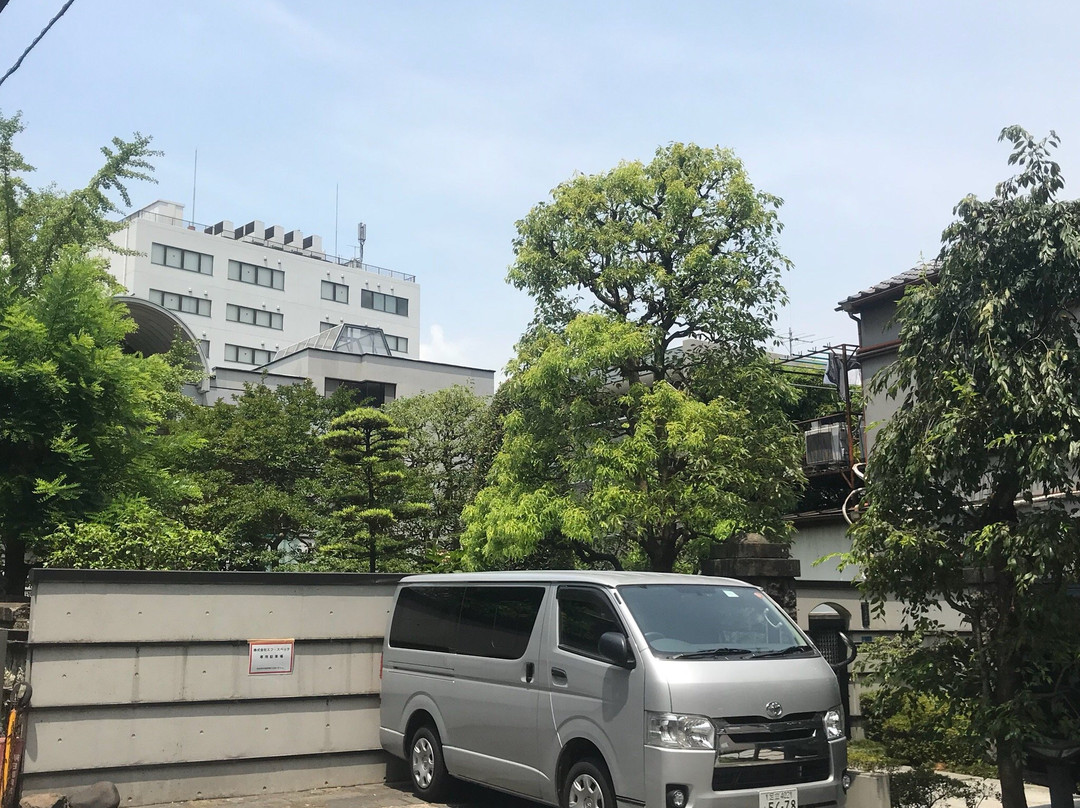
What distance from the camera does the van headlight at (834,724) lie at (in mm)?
8148

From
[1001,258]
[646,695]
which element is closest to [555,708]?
[646,695]

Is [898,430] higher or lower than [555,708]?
higher

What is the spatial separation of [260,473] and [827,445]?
14.1 m

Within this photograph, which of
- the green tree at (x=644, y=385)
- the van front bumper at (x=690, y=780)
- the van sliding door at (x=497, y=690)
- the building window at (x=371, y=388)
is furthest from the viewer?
the building window at (x=371, y=388)

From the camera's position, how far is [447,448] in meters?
31.4

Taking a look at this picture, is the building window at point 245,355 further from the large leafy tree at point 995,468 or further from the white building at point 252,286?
the large leafy tree at point 995,468

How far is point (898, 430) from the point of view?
29.3 ft

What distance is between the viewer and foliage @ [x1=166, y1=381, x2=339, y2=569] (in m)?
23.2

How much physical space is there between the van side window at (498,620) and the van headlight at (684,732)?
6.22ft

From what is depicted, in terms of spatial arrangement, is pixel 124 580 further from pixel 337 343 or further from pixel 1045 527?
pixel 337 343

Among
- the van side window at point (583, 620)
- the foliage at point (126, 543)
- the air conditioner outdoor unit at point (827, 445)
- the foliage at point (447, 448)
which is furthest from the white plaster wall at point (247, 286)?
the van side window at point (583, 620)

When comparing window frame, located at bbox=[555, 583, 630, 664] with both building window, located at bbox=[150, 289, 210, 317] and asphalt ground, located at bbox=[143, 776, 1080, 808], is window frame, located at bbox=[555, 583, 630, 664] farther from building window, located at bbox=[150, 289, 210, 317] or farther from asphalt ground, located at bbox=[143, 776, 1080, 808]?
building window, located at bbox=[150, 289, 210, 317]

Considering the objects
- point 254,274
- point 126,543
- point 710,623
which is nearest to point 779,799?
point 710,623

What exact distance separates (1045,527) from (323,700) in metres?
7.13
